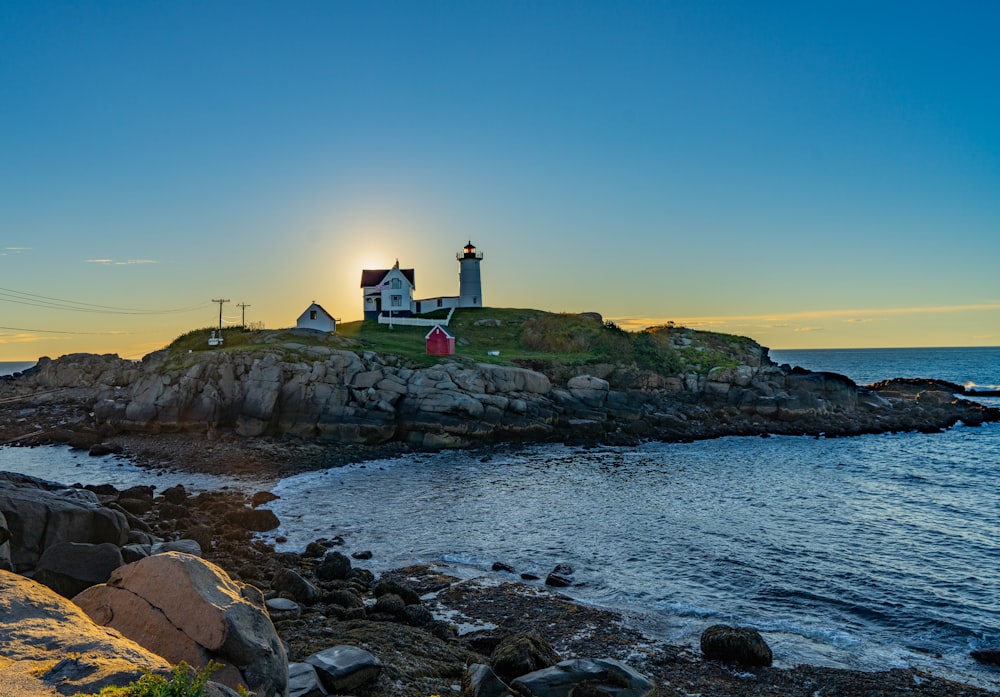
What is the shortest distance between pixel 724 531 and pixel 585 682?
16.5m

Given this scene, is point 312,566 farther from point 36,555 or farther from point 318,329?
point 318,329

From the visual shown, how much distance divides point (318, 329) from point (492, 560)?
50.3 m

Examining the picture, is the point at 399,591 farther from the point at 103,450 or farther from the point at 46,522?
the point at 103,450

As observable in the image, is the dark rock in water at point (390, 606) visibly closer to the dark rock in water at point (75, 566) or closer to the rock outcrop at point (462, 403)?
the dark rock in water at point (75, 566)

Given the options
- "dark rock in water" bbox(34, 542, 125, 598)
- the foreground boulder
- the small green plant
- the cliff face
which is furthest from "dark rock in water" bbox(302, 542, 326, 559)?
Result: the cliff face

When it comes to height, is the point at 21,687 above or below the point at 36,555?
Result: above

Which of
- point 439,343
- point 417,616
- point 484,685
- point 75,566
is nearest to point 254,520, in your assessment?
point 417,616

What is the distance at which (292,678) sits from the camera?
432 inches

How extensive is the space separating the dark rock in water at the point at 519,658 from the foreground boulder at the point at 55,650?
7.75 m

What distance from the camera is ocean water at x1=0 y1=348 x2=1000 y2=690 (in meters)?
18.2

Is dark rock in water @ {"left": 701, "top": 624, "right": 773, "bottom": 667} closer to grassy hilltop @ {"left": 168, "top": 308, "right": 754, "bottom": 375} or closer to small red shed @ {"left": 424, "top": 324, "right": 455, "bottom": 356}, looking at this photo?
grassy hilltop @ {"left": 168, "top": 308, "right": 754, "bottom": 375}

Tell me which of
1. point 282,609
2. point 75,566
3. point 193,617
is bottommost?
point 282,609

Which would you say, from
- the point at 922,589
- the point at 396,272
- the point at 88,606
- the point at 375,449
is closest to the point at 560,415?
the point at 375,449

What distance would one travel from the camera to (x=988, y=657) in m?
16.0
